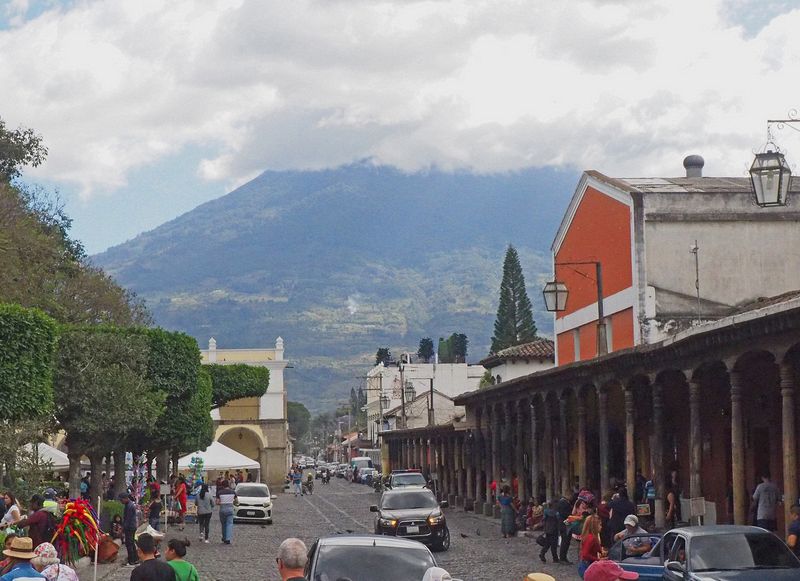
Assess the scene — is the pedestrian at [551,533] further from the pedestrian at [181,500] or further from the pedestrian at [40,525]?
A: the pedestrian at [181,500]

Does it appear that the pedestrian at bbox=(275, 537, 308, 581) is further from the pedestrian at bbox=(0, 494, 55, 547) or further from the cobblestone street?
the pedestrian at bbox=(0, 494, 55, 547)

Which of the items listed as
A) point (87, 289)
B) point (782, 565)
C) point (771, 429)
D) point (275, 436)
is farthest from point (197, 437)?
point (275, 436)

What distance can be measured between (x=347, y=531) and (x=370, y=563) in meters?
21.5

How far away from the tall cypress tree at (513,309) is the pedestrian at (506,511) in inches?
2785

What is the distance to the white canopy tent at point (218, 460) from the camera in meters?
52.2

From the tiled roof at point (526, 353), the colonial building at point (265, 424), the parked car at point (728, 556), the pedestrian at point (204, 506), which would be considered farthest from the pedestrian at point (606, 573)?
the colonial building at point (265, 424)

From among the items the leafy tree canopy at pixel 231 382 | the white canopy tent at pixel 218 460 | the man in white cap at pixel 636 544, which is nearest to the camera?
the man in white cap at pixel 636 544

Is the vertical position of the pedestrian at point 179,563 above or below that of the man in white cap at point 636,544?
above

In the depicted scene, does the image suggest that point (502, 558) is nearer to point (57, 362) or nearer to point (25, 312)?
point (25, 312)

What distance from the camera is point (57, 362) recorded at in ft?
Result: 116

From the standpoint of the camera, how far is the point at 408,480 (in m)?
50.8

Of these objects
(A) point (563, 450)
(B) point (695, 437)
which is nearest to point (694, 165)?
(A) point (563, 450)

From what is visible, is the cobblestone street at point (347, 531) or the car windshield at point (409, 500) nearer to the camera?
the cobblestone street at point (347, 531)

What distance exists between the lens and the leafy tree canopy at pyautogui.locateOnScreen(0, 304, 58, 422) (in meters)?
27.8
